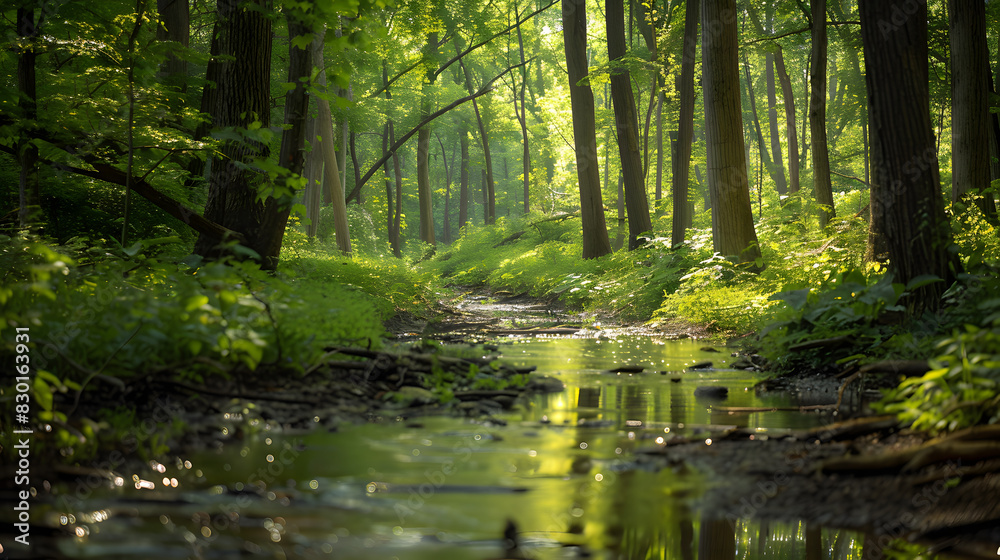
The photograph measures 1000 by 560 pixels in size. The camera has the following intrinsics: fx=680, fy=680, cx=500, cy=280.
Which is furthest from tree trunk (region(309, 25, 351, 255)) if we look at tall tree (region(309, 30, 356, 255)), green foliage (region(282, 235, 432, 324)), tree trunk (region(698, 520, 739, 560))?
tree trunk (region(698, 520, 739, 560))

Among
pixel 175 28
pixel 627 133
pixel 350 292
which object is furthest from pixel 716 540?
pixel 627 133

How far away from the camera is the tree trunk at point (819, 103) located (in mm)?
13766

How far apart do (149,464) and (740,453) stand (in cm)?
292

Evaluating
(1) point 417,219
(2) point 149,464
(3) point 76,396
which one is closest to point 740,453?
(2) point 149,464

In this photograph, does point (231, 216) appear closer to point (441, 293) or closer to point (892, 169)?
point (892, 169)

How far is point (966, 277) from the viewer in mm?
5258

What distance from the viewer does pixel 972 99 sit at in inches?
410

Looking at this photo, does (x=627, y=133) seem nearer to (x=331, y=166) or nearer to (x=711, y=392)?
(x=331, y=166)

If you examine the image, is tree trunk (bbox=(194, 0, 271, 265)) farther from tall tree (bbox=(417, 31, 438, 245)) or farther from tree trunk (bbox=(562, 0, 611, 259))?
tall tree (bbox=(417, 31, 438, 245))

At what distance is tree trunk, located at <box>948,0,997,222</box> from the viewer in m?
10.3

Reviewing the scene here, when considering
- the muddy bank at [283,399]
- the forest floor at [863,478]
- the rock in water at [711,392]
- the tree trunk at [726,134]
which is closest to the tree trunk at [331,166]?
the tree trunk at [726,134]

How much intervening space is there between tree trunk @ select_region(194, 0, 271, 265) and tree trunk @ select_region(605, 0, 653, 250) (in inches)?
429

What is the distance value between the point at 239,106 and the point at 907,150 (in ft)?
23.1

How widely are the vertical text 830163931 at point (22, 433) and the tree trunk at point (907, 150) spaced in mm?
5961
